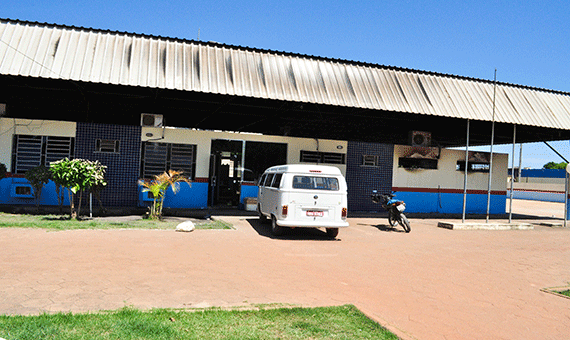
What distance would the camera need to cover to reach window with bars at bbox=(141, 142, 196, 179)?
15930 mm

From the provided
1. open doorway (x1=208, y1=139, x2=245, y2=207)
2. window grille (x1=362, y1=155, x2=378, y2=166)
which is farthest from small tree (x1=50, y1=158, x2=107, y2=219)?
window grille (x1=362, y1=155, x2=378, y2=166)

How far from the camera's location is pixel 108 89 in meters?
15.1

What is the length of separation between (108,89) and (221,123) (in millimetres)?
9046

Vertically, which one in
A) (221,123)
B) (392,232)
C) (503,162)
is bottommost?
(392,232)

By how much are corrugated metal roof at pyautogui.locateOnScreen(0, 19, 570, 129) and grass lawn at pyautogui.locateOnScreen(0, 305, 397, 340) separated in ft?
31.7

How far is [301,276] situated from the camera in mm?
7070

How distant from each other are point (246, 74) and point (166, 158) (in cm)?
454

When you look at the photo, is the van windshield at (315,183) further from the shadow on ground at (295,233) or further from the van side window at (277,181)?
the shadow on ground at (295,233)

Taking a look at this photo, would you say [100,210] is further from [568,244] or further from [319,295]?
[568,244]

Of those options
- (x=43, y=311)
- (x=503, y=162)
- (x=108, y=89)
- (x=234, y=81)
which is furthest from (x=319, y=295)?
(x=503, y=162)

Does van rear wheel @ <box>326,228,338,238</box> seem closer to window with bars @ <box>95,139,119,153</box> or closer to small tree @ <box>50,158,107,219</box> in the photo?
small tree @ <box>50,158,107,219</box>

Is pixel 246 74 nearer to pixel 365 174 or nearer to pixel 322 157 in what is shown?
pixel 322 157

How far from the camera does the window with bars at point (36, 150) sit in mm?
14719

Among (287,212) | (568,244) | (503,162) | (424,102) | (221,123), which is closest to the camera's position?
(287,212)
